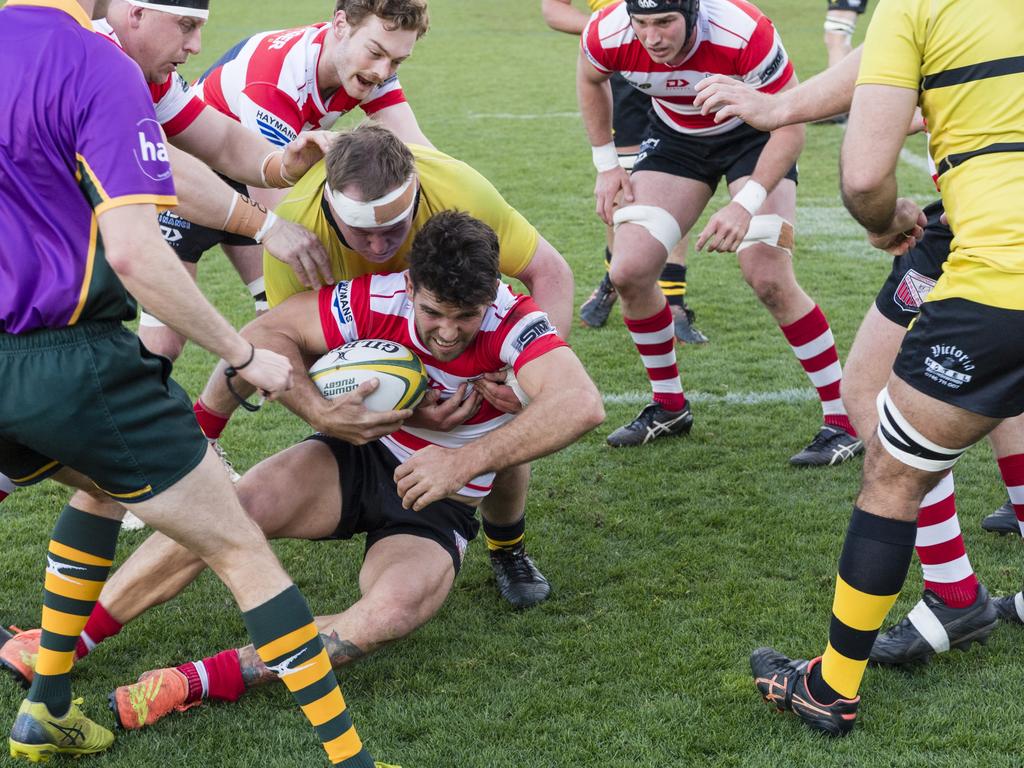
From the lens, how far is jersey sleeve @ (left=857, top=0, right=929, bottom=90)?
2.95m

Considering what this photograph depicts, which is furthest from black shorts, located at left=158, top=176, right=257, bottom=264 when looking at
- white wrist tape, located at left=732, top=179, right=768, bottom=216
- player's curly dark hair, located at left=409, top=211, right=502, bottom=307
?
white wrist tape, located at left=732, top=179, right=768, bottom=216

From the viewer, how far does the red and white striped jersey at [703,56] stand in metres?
5.29

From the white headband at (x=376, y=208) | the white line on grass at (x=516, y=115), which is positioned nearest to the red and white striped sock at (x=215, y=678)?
the white headband at (x=376, y=208)

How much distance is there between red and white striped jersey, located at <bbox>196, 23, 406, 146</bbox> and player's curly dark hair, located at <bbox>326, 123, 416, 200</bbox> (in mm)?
1250

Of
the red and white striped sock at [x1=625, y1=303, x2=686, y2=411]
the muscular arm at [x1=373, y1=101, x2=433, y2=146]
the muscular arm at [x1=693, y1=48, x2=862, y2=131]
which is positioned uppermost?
the muscular arm at [x1=693, y1=48, x2=862, y2=131]

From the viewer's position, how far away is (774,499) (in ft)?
16.9

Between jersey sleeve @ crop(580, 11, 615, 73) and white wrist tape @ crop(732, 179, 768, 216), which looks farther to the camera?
jersey sleeve @ crop(580, 11, 615, 73)

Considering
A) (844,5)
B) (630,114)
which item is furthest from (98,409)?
(844,5)

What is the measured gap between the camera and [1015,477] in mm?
4172

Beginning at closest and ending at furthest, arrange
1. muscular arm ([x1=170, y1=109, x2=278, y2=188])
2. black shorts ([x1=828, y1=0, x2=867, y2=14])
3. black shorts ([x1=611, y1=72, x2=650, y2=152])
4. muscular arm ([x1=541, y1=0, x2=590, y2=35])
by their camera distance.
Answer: muscular arm ([x1=170, y1=109, x2=278, y2=188]) < muscular arm ([x1=541, y1=0, x2=590, y2=35]) < black shorts ([x1=611, y1=72, x2=650, y2=152]) < black shorts ([x1=828, y1=0, x2=867, y2=14])

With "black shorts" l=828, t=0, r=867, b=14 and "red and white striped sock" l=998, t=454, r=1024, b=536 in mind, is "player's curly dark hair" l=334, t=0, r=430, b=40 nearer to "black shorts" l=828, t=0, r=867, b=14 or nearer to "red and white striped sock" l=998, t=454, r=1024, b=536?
"red and white striped sock" l=998, t=454, r=1024, b=536

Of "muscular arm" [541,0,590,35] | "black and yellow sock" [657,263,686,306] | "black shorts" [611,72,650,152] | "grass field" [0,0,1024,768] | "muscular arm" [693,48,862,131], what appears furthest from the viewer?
"black shorts" [611,72,650,152]

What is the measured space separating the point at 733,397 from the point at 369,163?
10.5ft

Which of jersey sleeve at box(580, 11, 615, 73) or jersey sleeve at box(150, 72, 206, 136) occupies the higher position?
jersey sleeve at box(150, 72, 206, 136)
